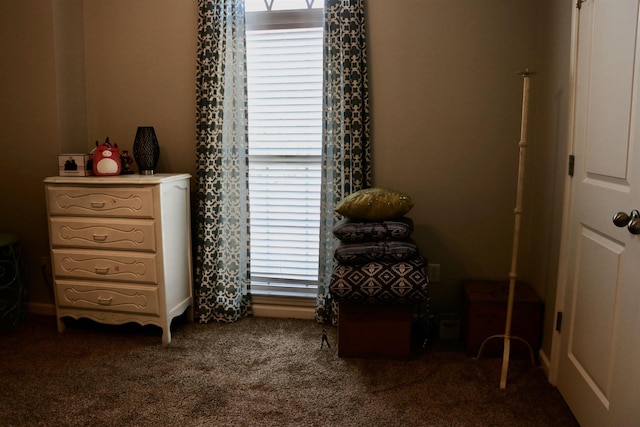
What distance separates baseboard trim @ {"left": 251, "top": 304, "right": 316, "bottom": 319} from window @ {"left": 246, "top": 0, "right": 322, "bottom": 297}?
0.09m

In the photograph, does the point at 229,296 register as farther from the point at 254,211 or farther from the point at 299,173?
the point at 299,173

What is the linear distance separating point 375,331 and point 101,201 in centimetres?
168

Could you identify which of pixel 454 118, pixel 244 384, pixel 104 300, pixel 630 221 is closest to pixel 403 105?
pixel 454 118

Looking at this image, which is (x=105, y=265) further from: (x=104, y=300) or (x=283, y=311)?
(x=283, y=311)

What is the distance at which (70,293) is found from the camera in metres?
3.00

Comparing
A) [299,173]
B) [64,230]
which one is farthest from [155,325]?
[299,173]

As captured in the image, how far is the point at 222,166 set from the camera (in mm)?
3195

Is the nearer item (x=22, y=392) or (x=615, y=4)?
(x=615, y=4)

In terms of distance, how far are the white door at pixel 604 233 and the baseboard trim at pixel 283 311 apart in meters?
1.53

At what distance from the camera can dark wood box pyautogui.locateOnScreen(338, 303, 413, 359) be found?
2.64 m

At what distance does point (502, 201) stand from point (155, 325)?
221 cm

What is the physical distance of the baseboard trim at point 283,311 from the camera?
331 centimetres

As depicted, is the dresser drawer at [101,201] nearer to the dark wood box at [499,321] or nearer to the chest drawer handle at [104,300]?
the chest drawer handle at [104,300]

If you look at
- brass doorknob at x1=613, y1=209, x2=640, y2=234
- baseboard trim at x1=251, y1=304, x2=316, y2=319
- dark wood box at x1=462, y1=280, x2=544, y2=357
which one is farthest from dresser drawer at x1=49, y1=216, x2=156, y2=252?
brass doorknob at x1=613, y1=209, x2=640, y2=234
